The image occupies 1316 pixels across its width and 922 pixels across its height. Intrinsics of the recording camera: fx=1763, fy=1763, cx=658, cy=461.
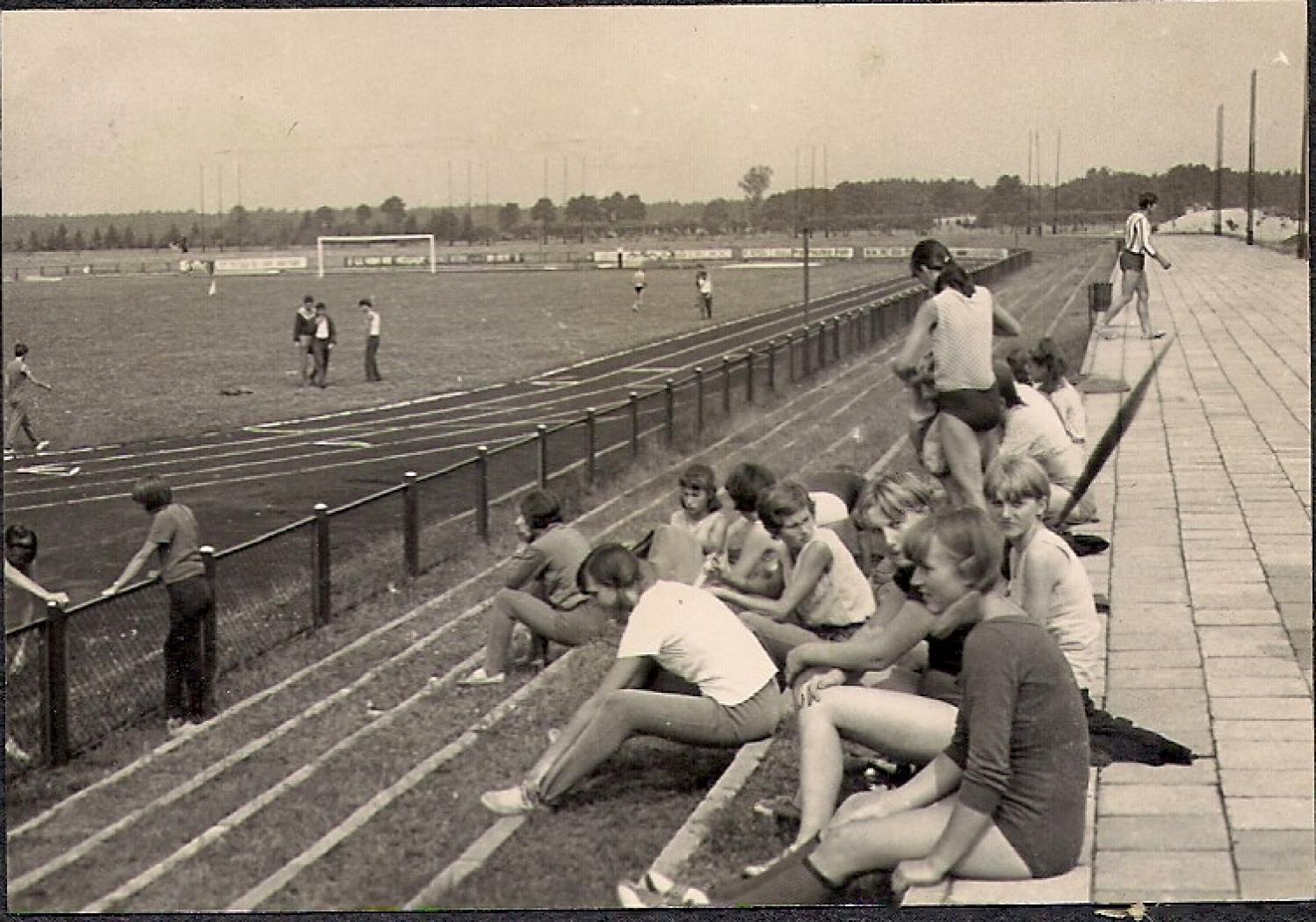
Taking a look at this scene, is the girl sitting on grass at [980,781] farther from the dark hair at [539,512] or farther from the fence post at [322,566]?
the fence post at [322,566]

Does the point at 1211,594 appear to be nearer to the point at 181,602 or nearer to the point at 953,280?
the point at 953,280

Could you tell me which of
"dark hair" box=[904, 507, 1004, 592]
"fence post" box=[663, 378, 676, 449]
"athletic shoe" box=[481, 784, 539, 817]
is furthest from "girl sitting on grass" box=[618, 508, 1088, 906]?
"fence post" box=[663, 378, 676, 449]

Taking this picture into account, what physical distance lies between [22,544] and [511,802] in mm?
2816

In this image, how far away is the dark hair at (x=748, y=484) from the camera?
305 inches

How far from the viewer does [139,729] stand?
8258 mm

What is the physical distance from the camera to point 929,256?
8.09 metres

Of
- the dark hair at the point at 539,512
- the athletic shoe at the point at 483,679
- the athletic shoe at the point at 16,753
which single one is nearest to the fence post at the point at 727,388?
the dark hair at the point at 539,512

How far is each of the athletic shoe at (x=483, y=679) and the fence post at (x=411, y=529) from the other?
2332 mm

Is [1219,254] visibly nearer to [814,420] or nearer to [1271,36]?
[1271,36]

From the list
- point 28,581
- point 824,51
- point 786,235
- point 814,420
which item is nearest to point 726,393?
point 814,420

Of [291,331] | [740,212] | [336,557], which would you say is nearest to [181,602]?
[336,557]

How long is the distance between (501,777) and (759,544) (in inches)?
63.1

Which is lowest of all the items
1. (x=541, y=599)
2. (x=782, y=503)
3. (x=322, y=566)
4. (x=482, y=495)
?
(x=322, y=566)

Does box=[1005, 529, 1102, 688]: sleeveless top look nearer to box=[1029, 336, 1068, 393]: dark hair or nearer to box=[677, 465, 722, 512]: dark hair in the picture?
box=[677, 465, 722, 512]: dark hair
